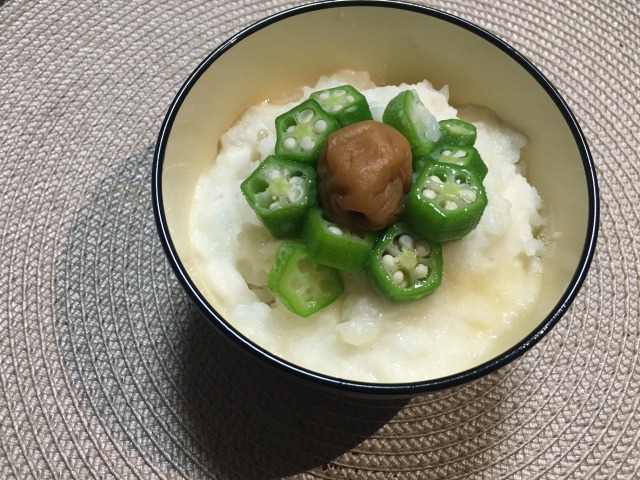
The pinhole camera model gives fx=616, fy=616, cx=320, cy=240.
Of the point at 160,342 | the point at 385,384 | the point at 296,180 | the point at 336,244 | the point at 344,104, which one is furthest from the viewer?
the point at 160,342

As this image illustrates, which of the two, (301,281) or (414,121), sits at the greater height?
(414,121)

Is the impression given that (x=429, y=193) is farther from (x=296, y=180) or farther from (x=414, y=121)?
(x=296, y=180)

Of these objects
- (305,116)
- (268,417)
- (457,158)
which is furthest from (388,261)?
(268,417)

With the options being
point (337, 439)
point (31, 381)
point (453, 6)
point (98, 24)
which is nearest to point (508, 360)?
point (337, 439)

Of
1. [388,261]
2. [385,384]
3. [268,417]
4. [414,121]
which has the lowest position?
[268,417]

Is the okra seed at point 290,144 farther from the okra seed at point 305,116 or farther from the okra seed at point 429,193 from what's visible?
the okra seed at point 429,193
